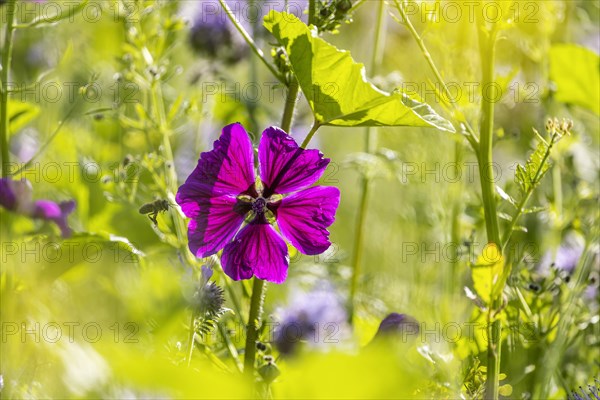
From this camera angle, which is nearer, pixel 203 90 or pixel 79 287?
pixel 79 287

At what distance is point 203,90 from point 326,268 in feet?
1.34

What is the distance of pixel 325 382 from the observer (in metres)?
0.35

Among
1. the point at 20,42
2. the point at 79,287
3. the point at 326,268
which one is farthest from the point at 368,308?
the point at 20,42

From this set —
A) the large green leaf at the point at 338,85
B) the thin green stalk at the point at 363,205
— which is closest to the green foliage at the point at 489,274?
the large green leaf at the point at 338,85

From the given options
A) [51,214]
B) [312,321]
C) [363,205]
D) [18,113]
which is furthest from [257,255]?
[363,205]

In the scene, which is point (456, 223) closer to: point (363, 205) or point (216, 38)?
point (363, 205)

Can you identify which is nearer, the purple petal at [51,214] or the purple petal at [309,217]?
the purple petal at [309,217]

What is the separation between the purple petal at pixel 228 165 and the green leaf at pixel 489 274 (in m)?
0.24

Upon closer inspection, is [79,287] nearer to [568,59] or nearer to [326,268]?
[326,268]

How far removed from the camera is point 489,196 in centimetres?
75

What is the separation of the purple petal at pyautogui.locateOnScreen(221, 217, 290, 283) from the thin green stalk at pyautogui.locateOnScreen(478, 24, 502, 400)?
0.64 ft

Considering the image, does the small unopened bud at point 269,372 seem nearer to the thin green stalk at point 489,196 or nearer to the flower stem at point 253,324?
the flower stem at point 253,324

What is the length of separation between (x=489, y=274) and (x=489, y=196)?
0.39ft

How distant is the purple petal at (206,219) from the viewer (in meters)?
0.73
